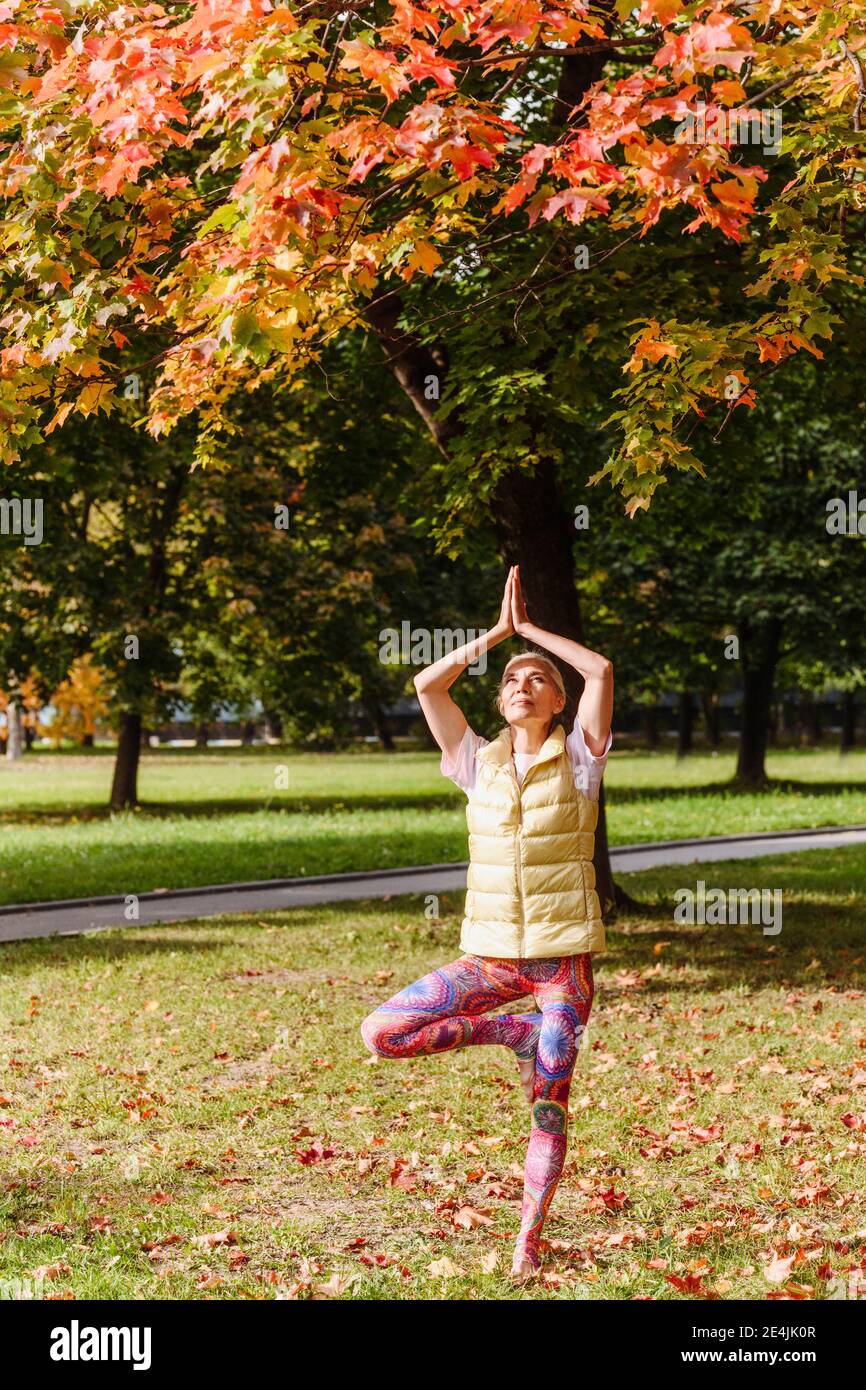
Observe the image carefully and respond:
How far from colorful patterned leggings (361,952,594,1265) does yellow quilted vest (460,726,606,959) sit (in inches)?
3.3

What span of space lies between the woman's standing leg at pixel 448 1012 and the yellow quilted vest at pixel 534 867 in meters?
0.10

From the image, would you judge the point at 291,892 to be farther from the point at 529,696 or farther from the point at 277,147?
the point at 277,147

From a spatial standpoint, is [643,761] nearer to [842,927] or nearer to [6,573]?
[6,573]

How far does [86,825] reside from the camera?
24.3 metres

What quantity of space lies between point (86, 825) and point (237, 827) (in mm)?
2740

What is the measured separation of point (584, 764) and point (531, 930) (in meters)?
0.65

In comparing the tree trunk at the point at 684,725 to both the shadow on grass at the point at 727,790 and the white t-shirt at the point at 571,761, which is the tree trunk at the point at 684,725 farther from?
the white t-shirt at the point at 571,761

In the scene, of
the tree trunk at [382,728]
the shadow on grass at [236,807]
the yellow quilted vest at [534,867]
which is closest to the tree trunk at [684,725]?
the tree trunk at [382,728]

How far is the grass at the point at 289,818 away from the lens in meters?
18.0

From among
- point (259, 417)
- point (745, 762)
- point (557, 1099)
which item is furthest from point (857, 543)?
point (557, 1099)

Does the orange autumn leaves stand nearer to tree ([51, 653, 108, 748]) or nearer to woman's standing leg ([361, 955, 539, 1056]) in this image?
woman's standing leg ([361, 955, 539, 1056])

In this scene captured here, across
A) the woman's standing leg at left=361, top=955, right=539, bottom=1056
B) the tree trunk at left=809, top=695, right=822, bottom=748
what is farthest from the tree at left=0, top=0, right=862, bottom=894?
the tree trunk at left=809, top=695, right=822, bottom=748

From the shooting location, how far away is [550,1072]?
5.01 m

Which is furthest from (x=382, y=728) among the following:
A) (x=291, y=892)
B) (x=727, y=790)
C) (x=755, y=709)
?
(x=291, y=892)
